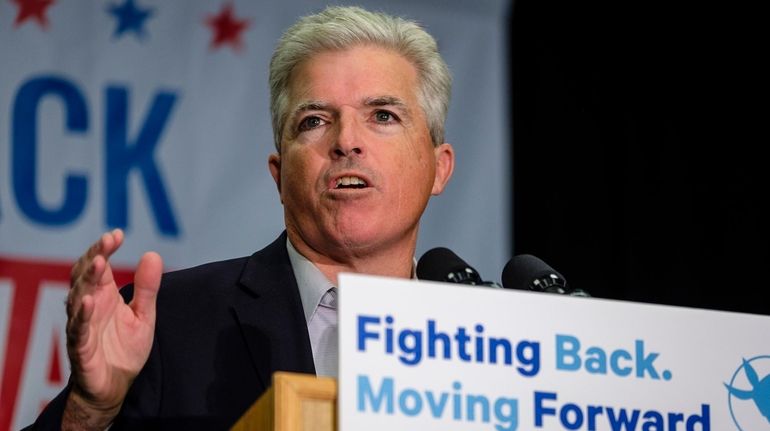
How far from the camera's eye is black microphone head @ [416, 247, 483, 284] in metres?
1.75

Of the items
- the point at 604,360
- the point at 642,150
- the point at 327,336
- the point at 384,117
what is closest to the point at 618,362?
the point at 604,360

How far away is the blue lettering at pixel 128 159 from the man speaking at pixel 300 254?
102 cm

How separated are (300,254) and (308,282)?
97 millimetres

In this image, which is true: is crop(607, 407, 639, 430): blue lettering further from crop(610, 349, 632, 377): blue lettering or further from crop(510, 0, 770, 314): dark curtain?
crop(510, 0, 770, 314): dark curtain

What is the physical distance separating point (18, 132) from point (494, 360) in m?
2.22

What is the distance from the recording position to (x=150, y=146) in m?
3.34

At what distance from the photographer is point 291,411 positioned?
50.8 inches

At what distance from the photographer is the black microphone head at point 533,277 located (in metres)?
1.71

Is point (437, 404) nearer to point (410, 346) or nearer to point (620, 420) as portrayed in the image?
point (410, 346)

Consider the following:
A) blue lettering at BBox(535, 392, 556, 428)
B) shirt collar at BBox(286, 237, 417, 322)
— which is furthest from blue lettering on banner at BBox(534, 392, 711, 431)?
shirt collar at BBox(286, 237, 417, 322)

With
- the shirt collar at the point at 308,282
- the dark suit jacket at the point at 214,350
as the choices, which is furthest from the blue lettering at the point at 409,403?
the shirt collar at the point at 308,282

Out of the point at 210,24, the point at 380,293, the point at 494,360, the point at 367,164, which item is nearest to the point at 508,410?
the point at 494,360

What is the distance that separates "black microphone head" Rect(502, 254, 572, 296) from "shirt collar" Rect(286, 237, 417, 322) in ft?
1.39

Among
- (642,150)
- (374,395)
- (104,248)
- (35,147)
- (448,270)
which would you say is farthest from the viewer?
(642,150)
